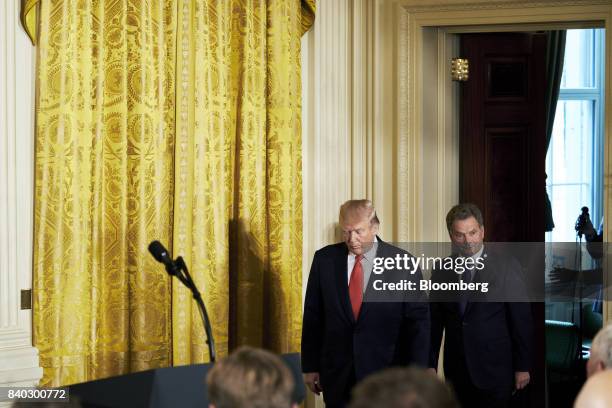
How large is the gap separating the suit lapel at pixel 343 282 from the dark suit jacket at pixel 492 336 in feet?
1.60

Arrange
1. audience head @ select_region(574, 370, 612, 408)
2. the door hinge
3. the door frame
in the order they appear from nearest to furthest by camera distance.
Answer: audience head @ select_region(574, 370, 612, 408), the door frame, the door hinge

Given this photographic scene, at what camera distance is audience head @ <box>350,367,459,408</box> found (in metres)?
1.61

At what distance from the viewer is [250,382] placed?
199 cm

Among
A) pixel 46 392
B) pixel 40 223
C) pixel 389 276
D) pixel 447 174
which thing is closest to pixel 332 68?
pixel 447 174

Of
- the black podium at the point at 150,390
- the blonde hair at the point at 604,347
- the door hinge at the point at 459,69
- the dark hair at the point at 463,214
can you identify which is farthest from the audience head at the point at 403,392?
the door hinge at the point at 459,69

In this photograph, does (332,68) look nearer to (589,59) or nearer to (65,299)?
(65,299)

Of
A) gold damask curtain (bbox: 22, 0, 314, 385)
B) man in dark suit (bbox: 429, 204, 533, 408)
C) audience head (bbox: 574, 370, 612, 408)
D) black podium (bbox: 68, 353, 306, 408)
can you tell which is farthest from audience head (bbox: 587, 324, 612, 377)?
gold damask curtain (bbox: 22, 0, 314, 385)

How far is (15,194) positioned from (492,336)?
2238 mm

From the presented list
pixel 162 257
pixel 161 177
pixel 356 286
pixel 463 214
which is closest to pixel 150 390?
pixel 162 257

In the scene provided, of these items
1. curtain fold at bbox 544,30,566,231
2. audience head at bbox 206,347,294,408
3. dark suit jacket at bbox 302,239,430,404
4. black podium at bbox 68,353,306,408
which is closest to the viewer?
audience head at bbox 206,347,294,408

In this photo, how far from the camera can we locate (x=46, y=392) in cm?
318

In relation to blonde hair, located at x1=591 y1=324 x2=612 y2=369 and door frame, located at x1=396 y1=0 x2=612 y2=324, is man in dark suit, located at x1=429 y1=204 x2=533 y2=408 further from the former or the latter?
blonde hair, located at x1=591 y1=324 x2=612 y2=369

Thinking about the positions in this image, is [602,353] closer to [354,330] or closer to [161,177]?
[354,330]

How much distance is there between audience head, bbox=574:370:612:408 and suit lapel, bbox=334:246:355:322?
200 centimetres
